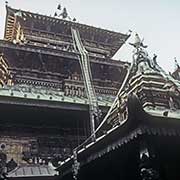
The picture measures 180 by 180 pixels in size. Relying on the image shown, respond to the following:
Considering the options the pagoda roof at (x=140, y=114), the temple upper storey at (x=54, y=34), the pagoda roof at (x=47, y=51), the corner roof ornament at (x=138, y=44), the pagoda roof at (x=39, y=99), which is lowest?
the pagoda roof at (x=140, y=114)

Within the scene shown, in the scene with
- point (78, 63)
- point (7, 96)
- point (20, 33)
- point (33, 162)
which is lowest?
point (33, 162)

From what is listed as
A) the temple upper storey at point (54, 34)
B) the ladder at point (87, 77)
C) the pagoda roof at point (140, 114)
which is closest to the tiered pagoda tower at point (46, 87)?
the temple upper storey at point (54, 34)

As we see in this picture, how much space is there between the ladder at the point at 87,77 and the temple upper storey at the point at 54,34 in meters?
0.59

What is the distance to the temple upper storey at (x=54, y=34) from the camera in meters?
21.3

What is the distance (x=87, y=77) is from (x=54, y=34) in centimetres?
546

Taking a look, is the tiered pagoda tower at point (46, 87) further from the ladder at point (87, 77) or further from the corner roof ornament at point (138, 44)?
the corner roof ornament at point (138, 44)

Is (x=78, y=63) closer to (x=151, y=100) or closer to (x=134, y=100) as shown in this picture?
(x=151, y=100)

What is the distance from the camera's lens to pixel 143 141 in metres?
7.41

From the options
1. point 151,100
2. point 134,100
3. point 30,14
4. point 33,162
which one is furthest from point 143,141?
point 30,14

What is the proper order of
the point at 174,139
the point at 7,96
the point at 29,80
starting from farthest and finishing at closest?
the point at 29,80 → the point at 7,96 → the point at 174,139

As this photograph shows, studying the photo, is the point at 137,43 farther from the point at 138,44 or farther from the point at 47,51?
the point at 47,51

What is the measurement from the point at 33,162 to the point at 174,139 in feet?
25.0

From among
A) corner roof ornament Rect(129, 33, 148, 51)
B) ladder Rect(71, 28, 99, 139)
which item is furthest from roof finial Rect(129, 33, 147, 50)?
ladder Rect(71, 28, 99, 139)

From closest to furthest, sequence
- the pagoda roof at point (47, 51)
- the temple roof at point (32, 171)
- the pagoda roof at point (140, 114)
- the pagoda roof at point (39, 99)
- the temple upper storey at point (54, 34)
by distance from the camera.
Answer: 1. the pagoda roof at point (140, 114)
2. the temple roof at point (32, 171)
3. the pagoda roof at point (39, 99)
4. the pagoda roof at point (47, 51)
5. the temple upper storey at point (54, 34)
